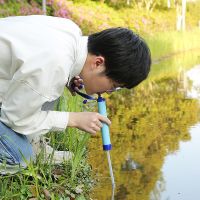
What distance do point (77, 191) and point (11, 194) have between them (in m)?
0.54

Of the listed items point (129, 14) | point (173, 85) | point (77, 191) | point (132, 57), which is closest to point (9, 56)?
point (132, 57)

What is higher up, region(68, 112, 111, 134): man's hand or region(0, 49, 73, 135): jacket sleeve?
region(0, 49, 73, 135): jacket sleeve

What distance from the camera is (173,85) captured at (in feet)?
30.6

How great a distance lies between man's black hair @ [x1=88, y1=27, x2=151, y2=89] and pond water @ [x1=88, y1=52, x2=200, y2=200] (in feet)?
3.16

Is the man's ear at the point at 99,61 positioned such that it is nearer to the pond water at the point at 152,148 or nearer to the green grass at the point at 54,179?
the green grass at the point at 54,179

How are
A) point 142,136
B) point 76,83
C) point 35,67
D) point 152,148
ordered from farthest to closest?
point 142,136 < point 152,148 < point 76,83 < point 35,67

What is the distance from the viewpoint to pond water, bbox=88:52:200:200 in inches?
140

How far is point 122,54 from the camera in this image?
8.91ft

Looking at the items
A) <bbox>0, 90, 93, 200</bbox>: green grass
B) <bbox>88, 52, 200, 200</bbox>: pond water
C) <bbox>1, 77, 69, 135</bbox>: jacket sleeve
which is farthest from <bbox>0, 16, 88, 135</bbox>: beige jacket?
<bbox>88, 52, 200, 200</bbox>: pond water

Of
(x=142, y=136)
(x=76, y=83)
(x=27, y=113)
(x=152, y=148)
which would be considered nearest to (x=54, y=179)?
(x=76, y=83)

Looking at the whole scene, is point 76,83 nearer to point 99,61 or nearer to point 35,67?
point 99,61

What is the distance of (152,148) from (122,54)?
2.03 metres

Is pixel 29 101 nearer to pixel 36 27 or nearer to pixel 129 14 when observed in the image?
pixel 36 27

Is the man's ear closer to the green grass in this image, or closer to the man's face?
the man's face
